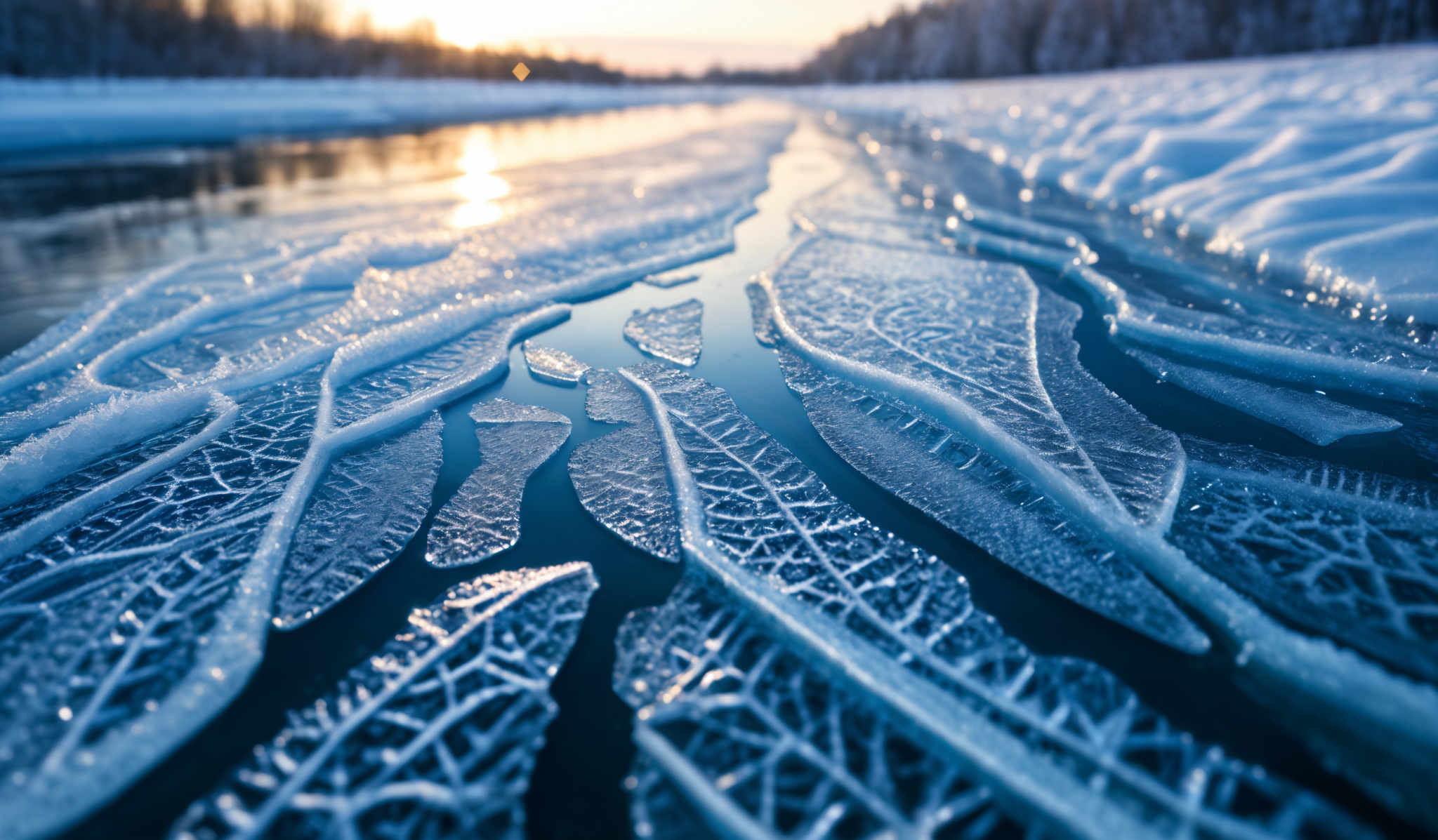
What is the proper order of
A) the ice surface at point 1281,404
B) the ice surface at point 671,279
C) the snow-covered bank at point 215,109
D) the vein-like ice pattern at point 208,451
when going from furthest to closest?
the snow-covered bank at point 215,109, the ice surface at point 671,279, the ice surface at point 1281,404, the vein-like ice pattern at point 208,451

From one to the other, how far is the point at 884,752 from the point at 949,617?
0.39 m

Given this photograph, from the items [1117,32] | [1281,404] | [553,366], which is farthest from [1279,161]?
[1117,32]

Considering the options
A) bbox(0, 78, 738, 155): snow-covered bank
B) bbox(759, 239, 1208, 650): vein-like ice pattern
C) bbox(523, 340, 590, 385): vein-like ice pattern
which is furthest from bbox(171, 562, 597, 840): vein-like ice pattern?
bbox(0, 78, 738, 155): snow-covered bank

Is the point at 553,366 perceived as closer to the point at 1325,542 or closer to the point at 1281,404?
the point at 1325,542

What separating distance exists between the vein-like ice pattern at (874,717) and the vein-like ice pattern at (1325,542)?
20.9 inches

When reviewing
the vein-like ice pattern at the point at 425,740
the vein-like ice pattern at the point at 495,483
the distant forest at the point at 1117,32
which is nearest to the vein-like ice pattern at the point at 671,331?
the vein-like ice pattern at the point at 495,483

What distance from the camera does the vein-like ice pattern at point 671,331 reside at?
9.31ft

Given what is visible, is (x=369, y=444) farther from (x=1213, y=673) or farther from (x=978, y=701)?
(x=1213, y=673)

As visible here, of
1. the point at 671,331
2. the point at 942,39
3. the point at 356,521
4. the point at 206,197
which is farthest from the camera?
the point at 942,39

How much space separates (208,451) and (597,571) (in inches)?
59.1

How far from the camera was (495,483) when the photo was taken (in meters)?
1.97

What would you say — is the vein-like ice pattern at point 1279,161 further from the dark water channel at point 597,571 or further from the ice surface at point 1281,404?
the ice surface at point 1281,404

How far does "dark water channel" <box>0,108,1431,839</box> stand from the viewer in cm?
115

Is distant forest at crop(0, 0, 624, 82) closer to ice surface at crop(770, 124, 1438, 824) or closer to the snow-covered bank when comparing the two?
the snow-covered bank
